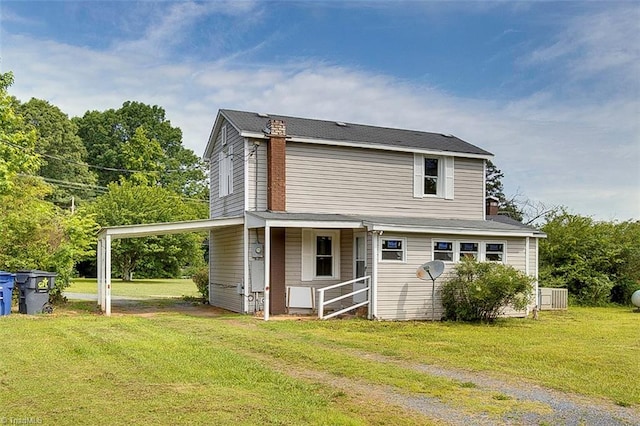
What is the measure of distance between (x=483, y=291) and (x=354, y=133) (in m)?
6.95

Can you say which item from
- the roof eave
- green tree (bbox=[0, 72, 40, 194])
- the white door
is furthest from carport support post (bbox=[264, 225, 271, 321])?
green tree (bbox=[0, 72, 40, 194])

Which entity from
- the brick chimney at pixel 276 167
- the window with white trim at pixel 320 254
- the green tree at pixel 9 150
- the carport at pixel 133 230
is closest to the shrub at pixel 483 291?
the window with white trim at pixel 320 254

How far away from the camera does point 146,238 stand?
127ft

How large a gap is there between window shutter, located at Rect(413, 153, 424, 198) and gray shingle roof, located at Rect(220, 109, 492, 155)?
0.42 meters

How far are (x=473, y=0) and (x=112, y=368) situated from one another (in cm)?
1517

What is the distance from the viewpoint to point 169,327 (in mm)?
13117

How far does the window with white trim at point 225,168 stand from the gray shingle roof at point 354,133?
3.21 ft

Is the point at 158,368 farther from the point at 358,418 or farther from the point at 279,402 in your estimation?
the point at 358,418

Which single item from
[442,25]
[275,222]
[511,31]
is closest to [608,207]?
[511,31]

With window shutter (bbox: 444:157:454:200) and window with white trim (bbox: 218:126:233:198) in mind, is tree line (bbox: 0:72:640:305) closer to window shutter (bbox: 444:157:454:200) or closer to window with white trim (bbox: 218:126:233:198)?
window with white trim (bbox: 218:126:233:198)

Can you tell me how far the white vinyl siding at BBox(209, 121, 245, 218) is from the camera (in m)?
17.5

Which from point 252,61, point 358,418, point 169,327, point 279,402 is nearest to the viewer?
point 358,418

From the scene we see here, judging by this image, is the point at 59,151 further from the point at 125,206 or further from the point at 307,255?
the point at 307,255

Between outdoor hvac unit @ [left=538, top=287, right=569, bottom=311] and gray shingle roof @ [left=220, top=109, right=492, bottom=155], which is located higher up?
gray shingle roof @ [left=220, top=109, right=492, bottom=155]
